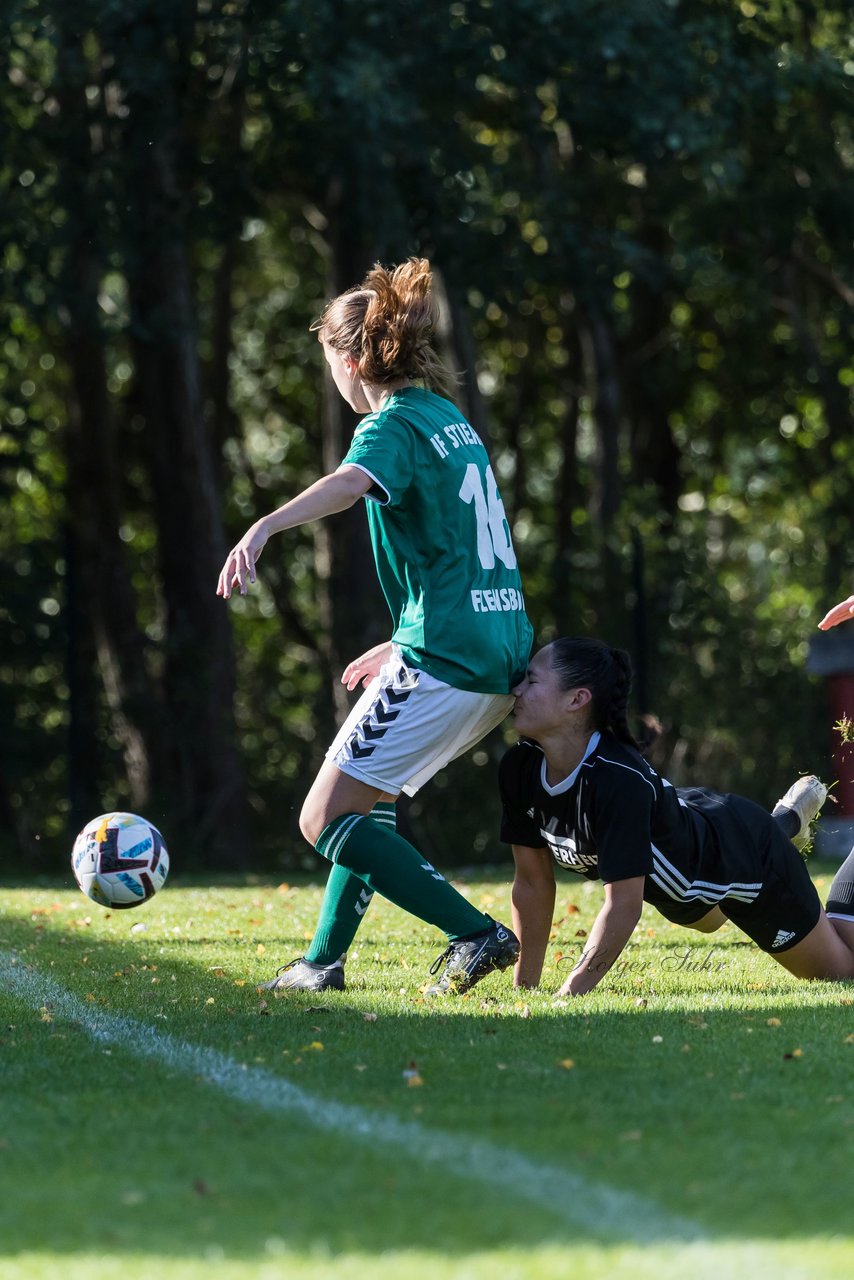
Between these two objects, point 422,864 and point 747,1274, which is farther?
point 422,864

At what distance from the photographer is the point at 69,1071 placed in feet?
15.2

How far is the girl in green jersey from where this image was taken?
5.70m

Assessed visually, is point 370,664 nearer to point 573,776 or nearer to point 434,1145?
point 573,776

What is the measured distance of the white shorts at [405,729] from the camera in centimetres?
570

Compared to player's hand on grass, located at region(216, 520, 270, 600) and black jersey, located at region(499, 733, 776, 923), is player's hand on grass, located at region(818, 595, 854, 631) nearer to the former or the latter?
black jersey, located at region(499, 733, 776, 923)

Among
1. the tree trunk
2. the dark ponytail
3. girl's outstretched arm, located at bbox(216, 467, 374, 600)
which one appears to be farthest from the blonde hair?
the tree trunk

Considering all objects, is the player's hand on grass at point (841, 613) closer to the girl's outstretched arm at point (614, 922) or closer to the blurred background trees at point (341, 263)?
the girl's outstretched arm at point (614, 922)

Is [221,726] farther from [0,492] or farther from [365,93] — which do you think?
[365,93]

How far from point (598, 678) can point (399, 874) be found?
95 centimetres

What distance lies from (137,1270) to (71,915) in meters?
6.39

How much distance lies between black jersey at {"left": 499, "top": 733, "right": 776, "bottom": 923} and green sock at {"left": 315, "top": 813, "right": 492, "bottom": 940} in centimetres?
41

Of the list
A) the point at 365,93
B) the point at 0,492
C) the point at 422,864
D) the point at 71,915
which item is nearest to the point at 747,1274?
the point at 422,864

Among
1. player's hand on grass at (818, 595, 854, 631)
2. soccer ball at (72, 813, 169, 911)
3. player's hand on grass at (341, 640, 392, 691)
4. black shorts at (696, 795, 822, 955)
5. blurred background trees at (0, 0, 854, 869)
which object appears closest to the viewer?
black shorts at (696, 795, 822, 955)

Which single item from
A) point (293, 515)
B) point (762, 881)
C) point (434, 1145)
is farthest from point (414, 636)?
point (434, 1145)
